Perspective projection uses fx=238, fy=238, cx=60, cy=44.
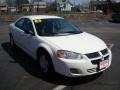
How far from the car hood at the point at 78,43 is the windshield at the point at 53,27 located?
Answer: 35 centimetres

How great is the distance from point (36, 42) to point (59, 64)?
49.9 inches

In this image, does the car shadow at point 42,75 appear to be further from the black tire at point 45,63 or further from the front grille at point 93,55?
the front grille at point 93,55

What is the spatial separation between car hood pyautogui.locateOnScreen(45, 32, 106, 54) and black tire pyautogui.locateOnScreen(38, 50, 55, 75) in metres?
0.39

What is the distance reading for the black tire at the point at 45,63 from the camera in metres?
5.84

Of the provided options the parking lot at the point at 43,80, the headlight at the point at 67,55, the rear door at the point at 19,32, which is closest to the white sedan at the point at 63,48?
the headlight at the point at 67,55

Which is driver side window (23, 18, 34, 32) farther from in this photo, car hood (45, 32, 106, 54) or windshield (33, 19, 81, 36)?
car hood (45, 32, 106, 54)

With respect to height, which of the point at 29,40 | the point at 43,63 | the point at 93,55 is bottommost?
the point at 43,63

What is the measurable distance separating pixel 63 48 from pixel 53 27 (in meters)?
1.40

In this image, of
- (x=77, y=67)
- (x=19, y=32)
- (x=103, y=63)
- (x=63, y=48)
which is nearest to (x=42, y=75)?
(x=63, y=48)

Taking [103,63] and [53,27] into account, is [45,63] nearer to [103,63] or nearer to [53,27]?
[53,27]

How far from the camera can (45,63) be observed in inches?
241

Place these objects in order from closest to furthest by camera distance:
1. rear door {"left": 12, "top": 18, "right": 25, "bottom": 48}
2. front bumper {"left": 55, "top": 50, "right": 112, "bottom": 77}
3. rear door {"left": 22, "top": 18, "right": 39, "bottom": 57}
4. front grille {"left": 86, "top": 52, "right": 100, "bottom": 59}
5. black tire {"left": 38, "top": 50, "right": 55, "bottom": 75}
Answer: front bumper {"left": 55, "top": 50, "right": 112, "bottom": 77} < front grille {"left": 86, "top": 52, "right": 100, "bottom": 59} < black tire {"left": 38, "top": 50, "right": 55, "bottom": 75} < rear door {"left": 22, "top": 18, "right": 39, "bottom": 57} < rear door {"left": 12, "top": 18, "right": 25, "bottom": 48}

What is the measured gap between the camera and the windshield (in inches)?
261

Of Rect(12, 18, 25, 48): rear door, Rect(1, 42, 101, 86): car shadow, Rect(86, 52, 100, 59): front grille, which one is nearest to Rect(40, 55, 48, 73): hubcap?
Rect(1, 42, 101, 86): car shadow
